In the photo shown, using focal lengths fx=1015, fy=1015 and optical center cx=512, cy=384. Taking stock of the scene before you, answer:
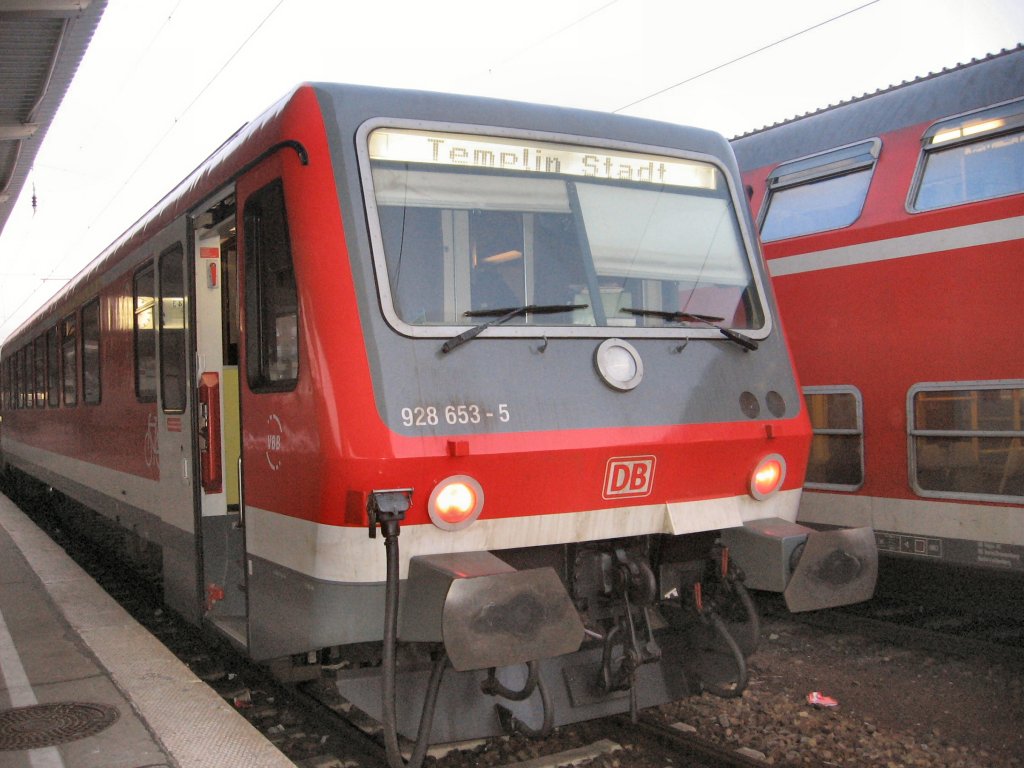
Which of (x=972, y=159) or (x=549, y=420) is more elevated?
(x=972, y=159)

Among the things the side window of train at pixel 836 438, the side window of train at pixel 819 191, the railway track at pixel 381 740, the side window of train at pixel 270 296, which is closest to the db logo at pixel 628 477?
the railway track at pixel 381 740

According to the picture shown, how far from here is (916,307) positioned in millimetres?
6266

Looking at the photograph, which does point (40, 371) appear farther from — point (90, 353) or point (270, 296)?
point (270, 296)

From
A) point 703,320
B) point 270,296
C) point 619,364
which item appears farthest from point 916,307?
point 270,296

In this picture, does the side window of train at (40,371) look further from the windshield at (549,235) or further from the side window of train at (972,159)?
the side window of train at (972,159)

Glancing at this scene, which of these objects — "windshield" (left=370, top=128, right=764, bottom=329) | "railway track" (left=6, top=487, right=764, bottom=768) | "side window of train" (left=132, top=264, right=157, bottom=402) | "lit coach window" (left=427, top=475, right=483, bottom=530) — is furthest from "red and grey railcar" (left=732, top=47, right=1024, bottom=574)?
"side window of train" (left=132, top=264, right=157, bottom=402)

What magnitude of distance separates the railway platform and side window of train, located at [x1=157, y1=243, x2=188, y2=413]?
1419mm

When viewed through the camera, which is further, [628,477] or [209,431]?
[209,431]

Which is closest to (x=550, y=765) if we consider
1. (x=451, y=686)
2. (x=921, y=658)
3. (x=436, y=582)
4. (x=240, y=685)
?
(x=451, y=686)

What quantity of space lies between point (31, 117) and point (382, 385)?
721 cm

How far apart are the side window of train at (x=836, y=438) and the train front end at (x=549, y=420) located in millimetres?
2071

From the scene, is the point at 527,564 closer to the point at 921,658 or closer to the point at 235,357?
the point at 235,357

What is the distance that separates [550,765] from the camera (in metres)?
4.36

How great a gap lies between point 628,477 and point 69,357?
7.10 meters
